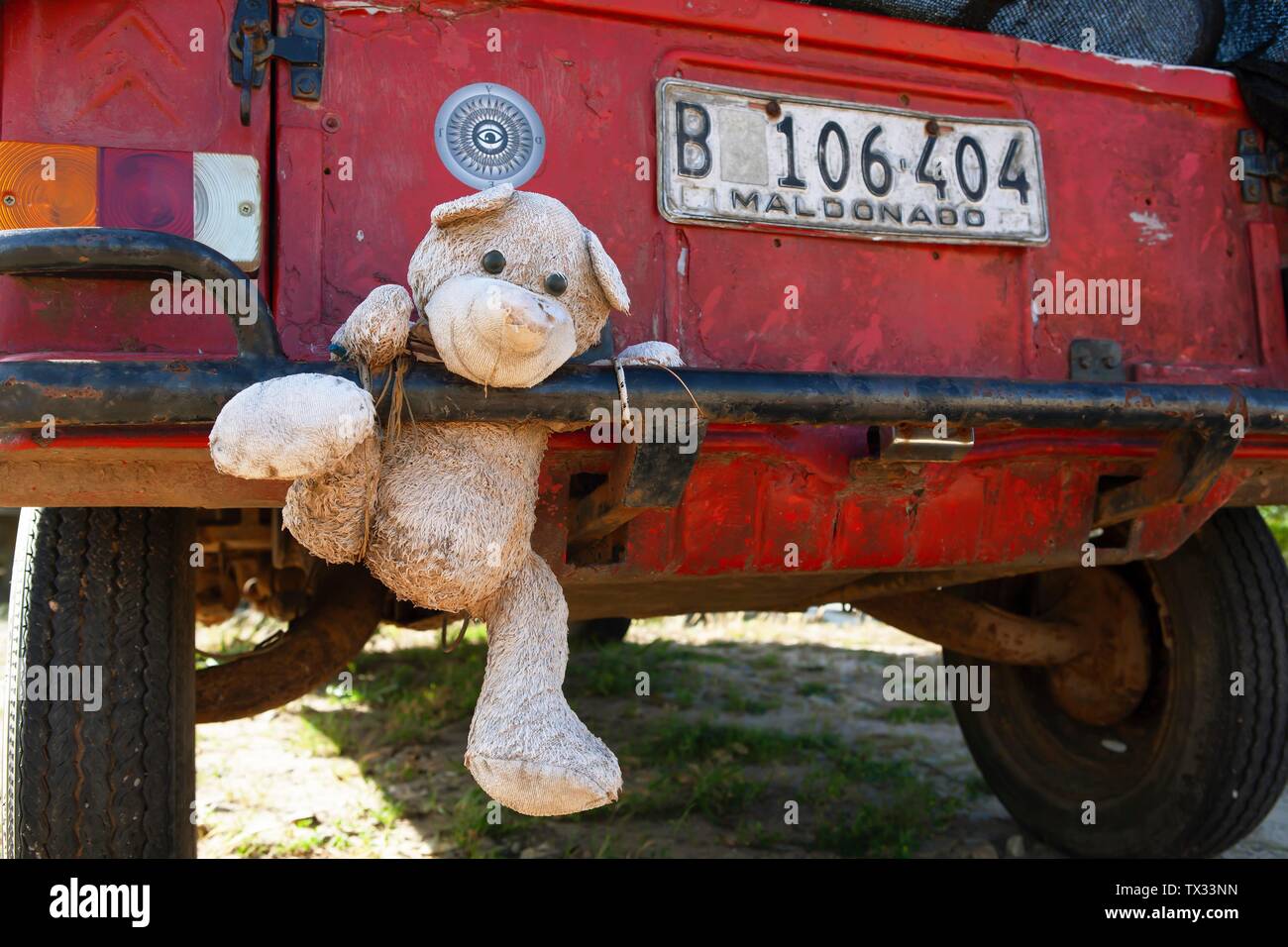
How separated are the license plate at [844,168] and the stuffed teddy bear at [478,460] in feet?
1.29

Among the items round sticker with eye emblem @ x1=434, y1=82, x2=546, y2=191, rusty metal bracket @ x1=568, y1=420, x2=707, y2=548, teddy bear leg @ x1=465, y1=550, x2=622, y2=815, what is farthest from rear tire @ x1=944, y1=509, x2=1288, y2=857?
round sticker with eye emblem @ x1=434, y1=82, x2=546, y2=191

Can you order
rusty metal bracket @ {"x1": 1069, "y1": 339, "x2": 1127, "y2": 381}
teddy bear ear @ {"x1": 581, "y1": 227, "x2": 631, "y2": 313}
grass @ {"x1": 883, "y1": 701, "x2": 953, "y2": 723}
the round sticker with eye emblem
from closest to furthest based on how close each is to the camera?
1. teddy bear ear @ {"x1": 581, "y1": 227, "x2": 631, "y2": 313}
2. the round sticker with eye emblem
3. rusty metal bracket @ {"x1": 1069, "y1": 339, "x2": 1127, "y2": 381}
4. grass @ {"x1": 883, "y1": 701, "x2": 953, "y2": 723}

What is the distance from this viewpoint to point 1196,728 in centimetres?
256

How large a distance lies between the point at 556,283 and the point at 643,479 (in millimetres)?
324

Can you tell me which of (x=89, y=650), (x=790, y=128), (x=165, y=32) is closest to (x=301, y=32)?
(x=165, y=32)

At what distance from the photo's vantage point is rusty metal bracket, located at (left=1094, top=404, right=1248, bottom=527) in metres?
1.81

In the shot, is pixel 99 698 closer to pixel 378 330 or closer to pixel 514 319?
pixel 378 330

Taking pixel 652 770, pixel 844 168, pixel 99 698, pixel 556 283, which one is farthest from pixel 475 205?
pixel 652 770

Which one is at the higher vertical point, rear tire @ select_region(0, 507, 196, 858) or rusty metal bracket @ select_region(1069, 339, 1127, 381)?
rusty metal bracket @ select_region(1069, 339, 1127, 381)

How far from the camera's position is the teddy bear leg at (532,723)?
1356mm

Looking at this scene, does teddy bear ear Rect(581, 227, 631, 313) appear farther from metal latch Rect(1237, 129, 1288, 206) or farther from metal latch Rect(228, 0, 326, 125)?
metal latch Rect(1237, 129, 1288, 206)

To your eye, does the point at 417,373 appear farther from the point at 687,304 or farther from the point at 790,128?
the point at 790,128

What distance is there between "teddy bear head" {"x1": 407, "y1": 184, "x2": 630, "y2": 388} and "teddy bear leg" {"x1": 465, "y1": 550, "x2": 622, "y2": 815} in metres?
0.34

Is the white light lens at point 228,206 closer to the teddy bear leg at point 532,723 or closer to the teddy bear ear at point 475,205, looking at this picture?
the teddy bear ear at point 475,205
